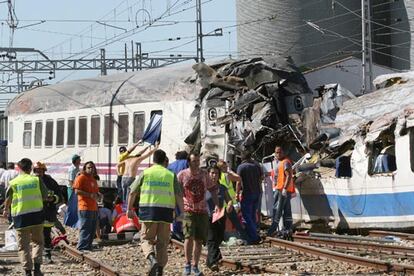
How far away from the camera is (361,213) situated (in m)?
19.6

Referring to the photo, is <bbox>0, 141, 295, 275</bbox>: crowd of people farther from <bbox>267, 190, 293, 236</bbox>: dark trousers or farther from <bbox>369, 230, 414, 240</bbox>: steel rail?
<bbox>369, 230, 414, 240</bbox>: steel rail

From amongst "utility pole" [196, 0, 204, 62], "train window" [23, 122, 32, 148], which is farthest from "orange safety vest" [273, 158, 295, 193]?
"utility pole" [196, 0, 204, 62]

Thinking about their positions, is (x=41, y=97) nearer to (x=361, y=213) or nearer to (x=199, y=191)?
(x=361, y=213)

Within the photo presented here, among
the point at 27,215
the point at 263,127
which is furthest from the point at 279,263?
the point at 263,127

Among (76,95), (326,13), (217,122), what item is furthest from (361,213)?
(326,13)

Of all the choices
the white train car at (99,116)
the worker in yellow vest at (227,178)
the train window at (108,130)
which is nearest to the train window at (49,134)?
the white train car at (99,116)

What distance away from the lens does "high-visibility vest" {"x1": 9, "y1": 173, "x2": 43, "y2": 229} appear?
44.1 ft

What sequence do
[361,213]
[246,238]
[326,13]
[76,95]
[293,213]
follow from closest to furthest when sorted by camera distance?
[246,238] → [361,213] → [293,213] → [76,95] → [326,13]

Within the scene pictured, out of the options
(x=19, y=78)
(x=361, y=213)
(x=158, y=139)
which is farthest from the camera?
(x=19, y=78)

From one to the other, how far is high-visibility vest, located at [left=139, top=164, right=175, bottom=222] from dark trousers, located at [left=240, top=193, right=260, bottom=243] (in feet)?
19.1

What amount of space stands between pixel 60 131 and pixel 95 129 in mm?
2426

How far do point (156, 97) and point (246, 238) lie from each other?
8602mm

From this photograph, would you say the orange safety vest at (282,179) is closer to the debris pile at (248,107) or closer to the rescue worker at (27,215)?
the debris pile at (248,107)

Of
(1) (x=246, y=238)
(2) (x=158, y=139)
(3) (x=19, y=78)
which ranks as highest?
(3) (x=19, y=78)
